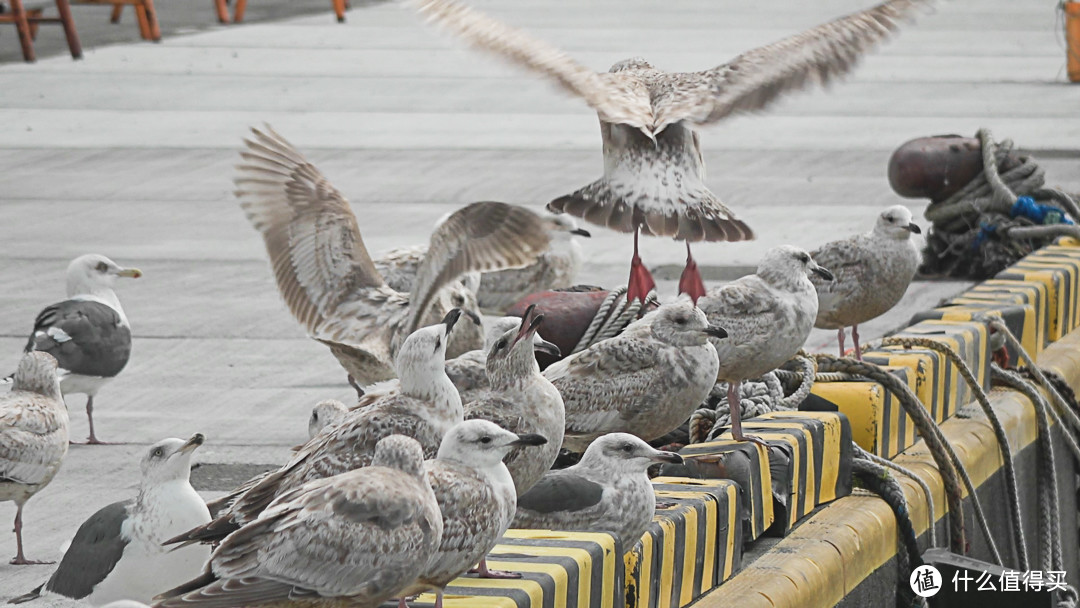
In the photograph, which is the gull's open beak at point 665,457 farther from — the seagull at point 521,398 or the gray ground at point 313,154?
the gray ground at point 313,154

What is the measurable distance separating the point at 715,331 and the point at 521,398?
85 centimetres

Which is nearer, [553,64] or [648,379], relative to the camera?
[648,379]

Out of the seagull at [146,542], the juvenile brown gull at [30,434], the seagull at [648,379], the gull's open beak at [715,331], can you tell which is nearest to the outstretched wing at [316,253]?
the juvenile brown gull at [30,434]

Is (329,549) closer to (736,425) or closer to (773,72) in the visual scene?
(736,425)

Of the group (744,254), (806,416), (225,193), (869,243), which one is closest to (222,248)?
(225,193)

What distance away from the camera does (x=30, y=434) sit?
248 inches

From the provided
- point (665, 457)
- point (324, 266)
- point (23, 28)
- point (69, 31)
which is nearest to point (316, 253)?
point (324, 266)

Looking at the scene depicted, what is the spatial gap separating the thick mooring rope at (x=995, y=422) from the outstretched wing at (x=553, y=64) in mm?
1758

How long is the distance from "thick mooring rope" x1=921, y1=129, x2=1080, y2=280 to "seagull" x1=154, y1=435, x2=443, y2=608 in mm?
7846

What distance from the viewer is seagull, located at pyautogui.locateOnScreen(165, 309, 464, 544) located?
4.66m

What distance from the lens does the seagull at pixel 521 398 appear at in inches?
201

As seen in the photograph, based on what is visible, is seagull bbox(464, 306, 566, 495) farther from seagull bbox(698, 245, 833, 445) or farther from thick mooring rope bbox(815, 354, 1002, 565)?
thick mooring rope bbox(815, 354, 1002, 565)

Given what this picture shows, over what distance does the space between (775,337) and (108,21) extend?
24610 mm

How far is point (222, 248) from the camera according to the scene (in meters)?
12.7
